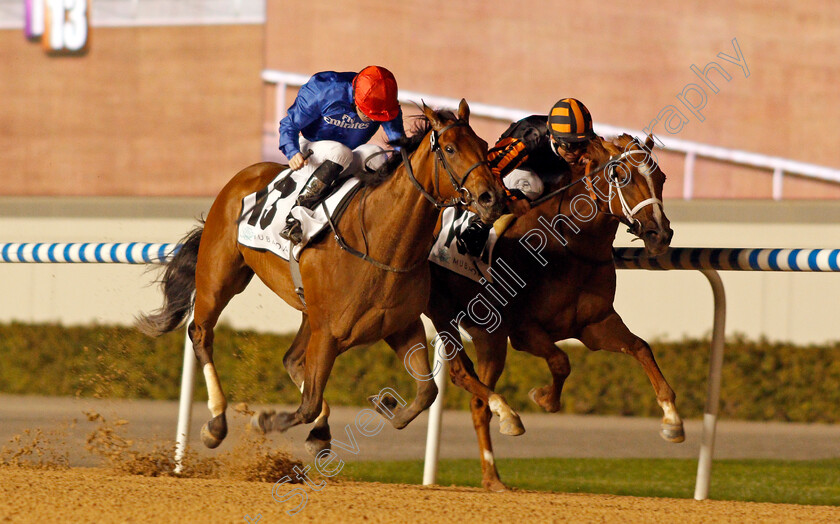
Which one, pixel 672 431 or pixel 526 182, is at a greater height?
pixel 526 182

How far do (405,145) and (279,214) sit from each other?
73cm

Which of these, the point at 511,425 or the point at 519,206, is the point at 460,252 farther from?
the point at 511,425

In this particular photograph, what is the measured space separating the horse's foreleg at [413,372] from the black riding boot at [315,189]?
0.58m

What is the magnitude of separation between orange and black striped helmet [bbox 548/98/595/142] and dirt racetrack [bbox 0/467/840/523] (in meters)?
1.50

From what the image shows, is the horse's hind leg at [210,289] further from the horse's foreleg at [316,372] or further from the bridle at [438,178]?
the bridle at [438,178]

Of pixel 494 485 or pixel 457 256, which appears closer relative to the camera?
pixel 457 256

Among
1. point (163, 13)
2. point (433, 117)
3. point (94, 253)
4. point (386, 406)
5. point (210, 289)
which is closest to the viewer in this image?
point (433, 117)

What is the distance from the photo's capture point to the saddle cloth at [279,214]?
13.3ft

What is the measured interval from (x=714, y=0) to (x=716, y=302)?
5801 mm

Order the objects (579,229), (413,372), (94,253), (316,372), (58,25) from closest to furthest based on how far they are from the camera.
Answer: (316,372) < (413,372) < (579,229) < (94,253) < (58,25)

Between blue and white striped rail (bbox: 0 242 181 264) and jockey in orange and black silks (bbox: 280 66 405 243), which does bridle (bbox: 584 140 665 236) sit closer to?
jockey in orange and black silks (bbox: 280 66 405 243)

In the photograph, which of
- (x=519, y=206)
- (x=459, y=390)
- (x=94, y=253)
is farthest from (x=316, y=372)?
(x=459, y=390)

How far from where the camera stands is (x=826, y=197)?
30.8ft

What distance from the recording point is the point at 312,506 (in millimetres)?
3398
